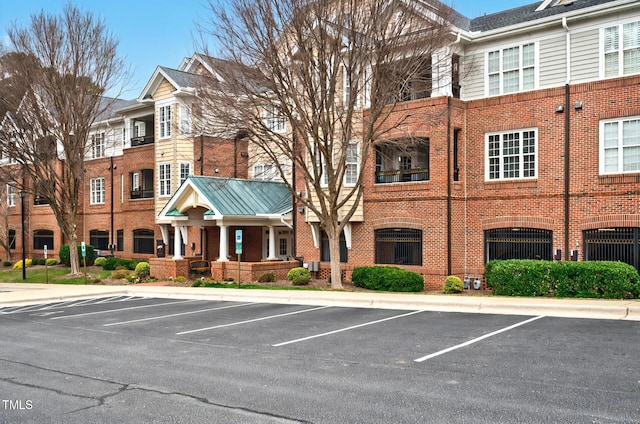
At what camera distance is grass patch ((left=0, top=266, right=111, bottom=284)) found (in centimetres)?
2975

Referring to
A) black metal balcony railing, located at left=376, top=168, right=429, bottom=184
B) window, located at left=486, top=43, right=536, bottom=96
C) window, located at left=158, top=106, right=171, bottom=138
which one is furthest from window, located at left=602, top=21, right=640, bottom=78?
window, located at left=158, top=106, right=171, bottom=138

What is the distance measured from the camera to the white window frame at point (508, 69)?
21.4 meters

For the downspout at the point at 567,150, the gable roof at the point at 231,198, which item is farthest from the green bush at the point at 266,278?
the downspout at the point at 567,150

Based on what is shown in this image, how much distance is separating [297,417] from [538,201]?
53.8ft

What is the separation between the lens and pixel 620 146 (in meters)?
19.6

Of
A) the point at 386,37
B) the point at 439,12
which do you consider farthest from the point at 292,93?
the point at 439,12

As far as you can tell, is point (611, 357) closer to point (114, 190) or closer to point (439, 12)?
point (439, 12)

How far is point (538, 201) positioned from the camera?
2112cm

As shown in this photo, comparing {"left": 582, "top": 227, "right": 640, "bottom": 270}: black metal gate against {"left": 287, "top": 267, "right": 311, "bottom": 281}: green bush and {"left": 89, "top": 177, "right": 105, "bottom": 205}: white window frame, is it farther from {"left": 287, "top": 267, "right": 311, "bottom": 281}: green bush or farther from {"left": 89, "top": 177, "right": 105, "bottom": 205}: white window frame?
{"left": 89, "top": 177, "right": 105, "bottom": 205}: white window frame

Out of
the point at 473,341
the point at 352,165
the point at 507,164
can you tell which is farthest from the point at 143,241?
the point at 473,341

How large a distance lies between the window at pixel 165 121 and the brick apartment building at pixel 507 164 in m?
5.88

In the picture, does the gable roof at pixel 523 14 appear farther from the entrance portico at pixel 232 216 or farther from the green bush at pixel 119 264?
the green bush at pixel 119 264

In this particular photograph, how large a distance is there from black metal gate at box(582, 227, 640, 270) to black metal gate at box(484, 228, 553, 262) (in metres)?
1.26

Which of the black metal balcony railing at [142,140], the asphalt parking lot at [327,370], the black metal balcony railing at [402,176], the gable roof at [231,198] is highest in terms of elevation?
the black metal balcony railing at [142,140]
